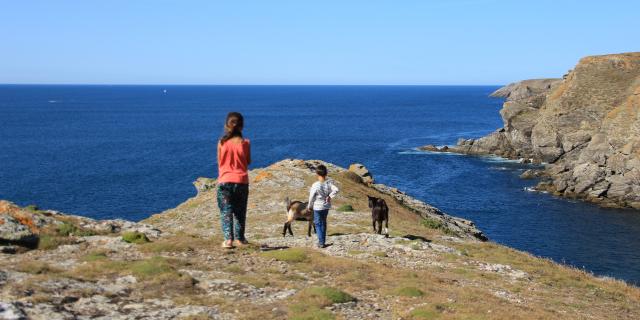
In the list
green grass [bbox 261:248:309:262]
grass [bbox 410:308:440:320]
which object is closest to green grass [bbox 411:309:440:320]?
grass [bbox 410:308:440:320]

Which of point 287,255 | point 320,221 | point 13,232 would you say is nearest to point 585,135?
point 320,221

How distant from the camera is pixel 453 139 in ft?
576

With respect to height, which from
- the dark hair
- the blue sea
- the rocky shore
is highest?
the dark hair

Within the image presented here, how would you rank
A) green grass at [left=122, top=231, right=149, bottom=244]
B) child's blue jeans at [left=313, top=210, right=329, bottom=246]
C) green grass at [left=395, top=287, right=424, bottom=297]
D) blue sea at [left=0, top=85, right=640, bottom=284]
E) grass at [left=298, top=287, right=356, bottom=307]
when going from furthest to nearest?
blue sea at [left=0, top=85, right=640, bottom=284] < child's blue jeans at [left=313, top=210, right=329, bottom=246] < green grass at [left=122, top=231, right=149, bottom=244] < green grass at [left=395, top=287, right=424, bottom=297] < grass at [left=298, top=287, right=356, bottom=307]

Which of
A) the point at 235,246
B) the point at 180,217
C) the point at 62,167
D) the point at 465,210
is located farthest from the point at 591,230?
the point at 62,167

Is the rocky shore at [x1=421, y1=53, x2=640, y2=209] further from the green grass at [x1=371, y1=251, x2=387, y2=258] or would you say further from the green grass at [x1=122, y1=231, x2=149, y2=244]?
the green grass at [x1=122, y1=231, x2=149, y2=244]

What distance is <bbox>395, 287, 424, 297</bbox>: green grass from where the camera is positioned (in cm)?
1454

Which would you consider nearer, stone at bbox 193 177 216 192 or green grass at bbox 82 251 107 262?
green grass at bbox 82 251 107 262

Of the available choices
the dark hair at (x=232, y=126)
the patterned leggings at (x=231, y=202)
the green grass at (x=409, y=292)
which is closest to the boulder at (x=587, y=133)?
the green grass at (x=409, y=292)

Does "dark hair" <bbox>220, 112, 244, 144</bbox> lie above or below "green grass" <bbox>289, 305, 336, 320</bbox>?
above

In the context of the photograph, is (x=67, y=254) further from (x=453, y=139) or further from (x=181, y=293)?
(x=453, y=139)

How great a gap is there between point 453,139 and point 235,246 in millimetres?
163558

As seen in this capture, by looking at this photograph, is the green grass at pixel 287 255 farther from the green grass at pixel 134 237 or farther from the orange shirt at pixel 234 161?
the green grass at pixel 134 237

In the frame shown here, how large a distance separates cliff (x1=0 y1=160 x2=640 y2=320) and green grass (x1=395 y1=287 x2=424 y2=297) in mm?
32
